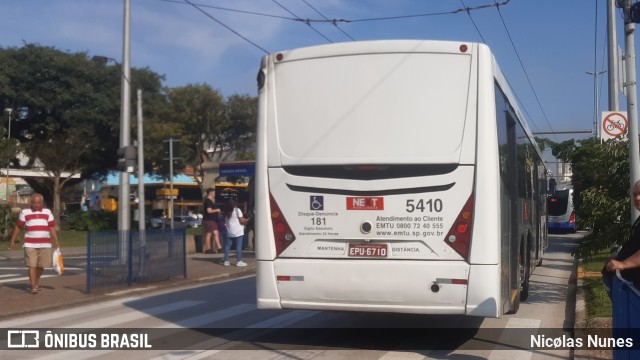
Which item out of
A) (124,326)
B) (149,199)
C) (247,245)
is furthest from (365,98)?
(149,199)

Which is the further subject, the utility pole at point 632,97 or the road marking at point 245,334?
the utility pole at point 632,97

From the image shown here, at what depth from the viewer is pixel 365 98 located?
871cm

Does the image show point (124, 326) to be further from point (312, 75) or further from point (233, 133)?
point (233, 133)

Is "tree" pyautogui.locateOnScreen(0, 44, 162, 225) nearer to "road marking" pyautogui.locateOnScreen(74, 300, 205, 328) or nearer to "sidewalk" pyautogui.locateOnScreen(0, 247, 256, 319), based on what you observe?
"sidewalk" pyautogui.locateOnScreen(0, 247, 256, 319)

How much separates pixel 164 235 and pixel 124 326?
5365 mm

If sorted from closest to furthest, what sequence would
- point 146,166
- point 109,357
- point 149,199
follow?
point 109,357
point 146,166
point 149,199

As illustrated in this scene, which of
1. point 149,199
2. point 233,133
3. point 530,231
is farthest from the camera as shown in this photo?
point 149,199

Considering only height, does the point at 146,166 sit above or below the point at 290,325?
above

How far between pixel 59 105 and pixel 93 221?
6836 mm

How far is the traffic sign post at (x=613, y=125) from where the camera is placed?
536 inches

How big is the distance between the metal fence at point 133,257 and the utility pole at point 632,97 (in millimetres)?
8857

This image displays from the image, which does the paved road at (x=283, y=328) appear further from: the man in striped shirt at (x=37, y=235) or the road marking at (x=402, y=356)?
the man in striped shirt at (x=37, y=235)

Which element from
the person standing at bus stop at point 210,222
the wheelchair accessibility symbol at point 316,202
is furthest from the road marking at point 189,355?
the person standing at bus stop at point 210,222

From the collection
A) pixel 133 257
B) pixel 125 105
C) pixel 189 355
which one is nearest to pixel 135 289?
pixel 133 257
